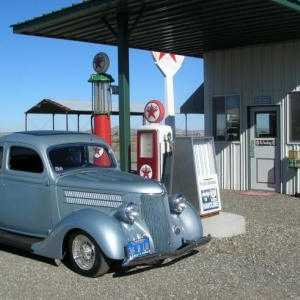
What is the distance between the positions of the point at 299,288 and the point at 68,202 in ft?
9.78

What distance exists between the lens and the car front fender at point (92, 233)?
5.64m

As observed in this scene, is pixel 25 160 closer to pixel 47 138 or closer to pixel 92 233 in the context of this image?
pixel 47 138

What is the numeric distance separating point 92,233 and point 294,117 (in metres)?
8.00

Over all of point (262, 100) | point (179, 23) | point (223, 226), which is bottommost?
point (223, 226)

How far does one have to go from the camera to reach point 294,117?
40.4 ft

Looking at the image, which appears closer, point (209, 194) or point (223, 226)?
point (223, 226)

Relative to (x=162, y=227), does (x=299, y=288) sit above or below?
below

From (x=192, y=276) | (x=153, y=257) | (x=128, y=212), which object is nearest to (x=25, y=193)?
(x=128, y=212)

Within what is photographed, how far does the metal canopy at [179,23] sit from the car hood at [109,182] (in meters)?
3.81

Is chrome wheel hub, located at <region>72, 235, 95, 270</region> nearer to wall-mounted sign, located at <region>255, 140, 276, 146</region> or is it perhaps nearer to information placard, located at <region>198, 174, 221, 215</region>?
information placard, located at <region>198, 174, 221, 215</region>

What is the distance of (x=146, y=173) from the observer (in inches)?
374

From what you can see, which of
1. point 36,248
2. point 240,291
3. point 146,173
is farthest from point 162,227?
point 146,173

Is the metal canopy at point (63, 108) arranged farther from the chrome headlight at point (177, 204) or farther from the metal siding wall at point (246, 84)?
the chrome headlight at point (177, 204)

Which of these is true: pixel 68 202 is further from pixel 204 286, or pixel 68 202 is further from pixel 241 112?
pixel 241 112
